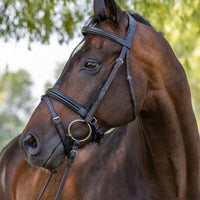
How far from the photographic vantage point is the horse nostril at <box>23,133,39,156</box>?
8.88 feet

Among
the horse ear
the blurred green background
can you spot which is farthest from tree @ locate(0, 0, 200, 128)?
the horse ear

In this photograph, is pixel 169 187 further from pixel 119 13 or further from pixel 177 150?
pixel 119 13

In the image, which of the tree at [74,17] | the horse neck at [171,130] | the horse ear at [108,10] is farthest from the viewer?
the tree at [74,17]

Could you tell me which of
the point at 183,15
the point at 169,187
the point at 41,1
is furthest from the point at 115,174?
the point at 183,15

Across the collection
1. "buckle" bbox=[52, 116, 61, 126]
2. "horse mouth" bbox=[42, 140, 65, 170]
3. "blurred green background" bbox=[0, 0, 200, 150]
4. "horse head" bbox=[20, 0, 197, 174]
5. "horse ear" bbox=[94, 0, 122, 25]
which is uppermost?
"blurred green background" bbox=[0, 0, 200, 150]

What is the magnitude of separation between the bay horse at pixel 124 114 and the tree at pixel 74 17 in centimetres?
379

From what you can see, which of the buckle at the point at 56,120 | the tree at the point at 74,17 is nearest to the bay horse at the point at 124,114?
the buckle at the point at 56,120

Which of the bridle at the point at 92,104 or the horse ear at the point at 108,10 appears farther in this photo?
the horse ear at the point at 108,10

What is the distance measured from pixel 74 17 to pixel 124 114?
15.7ft

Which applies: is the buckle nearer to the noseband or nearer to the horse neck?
the noseband

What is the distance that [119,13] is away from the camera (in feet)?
9.65

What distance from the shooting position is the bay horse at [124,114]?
109 inches

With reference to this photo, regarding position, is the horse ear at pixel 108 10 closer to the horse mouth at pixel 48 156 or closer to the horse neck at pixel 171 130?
the horse neck at pixel 171 130

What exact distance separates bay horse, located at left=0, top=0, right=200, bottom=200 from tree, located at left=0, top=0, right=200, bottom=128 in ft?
12.4
